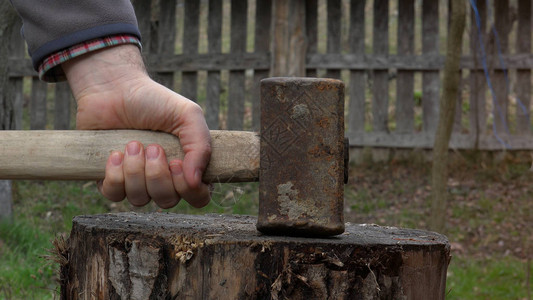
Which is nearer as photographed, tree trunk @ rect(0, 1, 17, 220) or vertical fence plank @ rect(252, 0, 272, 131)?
tree trunk @ rect(0, 1, 17, 220)

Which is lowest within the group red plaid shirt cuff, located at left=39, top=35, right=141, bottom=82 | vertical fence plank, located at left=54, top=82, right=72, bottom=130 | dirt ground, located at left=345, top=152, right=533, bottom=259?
dirt ground, located at left=345, top=152, right=533, bottom=259

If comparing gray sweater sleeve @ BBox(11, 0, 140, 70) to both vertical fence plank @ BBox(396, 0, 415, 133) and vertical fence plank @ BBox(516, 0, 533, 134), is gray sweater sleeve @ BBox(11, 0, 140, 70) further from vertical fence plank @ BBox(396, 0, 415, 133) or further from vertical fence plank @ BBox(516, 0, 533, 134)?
vertical fence plank @ BBox(516, 0, 533, 134)

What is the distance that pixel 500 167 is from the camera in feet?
Result: 21.9

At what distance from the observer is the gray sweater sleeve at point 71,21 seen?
1.90m

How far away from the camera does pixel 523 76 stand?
6.74 metres

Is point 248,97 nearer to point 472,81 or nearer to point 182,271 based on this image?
point 472,81

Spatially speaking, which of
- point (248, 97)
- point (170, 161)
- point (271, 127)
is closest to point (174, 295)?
point (170, 161)

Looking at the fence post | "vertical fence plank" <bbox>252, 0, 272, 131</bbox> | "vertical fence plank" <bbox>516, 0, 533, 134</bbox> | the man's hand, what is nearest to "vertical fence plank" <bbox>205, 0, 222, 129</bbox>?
"vertical fence plank" <bbox>252, 0, 272, 131</bbox>

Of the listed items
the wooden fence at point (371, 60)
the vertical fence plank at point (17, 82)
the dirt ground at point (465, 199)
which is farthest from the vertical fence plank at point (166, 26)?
the dirt ground at point (465, 199)

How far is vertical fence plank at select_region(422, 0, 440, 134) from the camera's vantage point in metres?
6.78

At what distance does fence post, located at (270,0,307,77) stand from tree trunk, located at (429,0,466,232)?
7.42 ft

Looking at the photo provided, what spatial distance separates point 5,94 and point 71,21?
9.64 feet

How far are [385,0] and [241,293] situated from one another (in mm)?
5692

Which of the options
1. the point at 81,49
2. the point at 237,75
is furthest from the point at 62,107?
the point at 81,49
